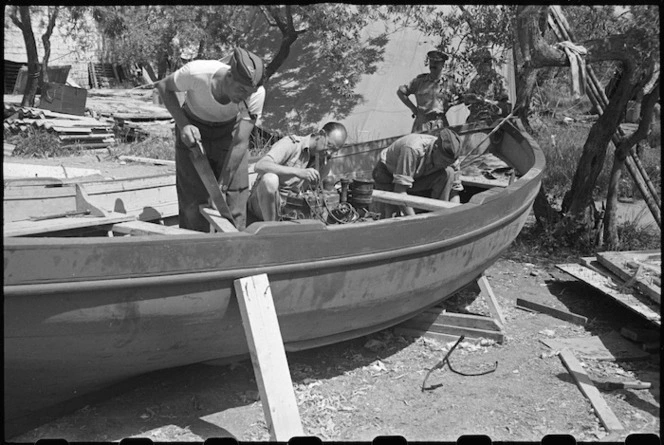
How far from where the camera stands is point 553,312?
5.94 m

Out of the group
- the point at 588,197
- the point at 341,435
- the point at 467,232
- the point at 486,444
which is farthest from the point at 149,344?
the point at 588,197

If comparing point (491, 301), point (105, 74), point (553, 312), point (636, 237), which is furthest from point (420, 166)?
point (105, 74)

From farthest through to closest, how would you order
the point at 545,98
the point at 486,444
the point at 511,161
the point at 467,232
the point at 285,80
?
the point at 545,98 < the point at 285,80 < the point at 511,161 < the point at 467,232 < the point at 486,444

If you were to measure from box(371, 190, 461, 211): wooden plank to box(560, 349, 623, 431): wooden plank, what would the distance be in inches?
55.8

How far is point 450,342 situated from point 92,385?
8.68 ft

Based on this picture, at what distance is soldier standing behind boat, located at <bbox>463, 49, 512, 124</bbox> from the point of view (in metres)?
7.50

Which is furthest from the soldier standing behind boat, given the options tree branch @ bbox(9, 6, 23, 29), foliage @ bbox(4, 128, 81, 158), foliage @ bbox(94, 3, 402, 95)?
tree branch @ bbox(9, 6, 23, 29)

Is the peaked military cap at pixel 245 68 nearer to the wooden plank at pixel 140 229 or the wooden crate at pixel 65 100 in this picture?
the wooden plank at pixel 140 229

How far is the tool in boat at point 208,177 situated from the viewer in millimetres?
4539

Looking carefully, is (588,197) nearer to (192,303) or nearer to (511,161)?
(511,161)

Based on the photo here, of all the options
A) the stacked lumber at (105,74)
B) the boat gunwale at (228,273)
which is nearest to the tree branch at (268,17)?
the boat gunwale at (228,273)

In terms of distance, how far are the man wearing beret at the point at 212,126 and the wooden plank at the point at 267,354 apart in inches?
50.2

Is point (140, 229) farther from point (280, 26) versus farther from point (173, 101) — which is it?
point (280, 26)

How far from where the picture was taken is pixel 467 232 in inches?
185
